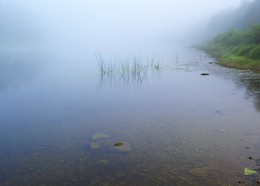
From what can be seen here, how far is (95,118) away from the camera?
53.9 feet

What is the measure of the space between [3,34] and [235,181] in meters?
151

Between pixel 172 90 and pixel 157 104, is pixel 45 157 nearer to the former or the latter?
pixel 157 104

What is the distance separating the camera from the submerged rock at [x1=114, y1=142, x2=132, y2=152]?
38.5ft

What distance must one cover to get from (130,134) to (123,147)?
1697 mm

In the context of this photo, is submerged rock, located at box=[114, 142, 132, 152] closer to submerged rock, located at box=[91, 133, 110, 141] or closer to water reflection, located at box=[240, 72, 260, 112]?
submerged rock, located at box=[91, 133, 110, 141]

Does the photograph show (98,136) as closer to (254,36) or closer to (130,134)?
(130,134)

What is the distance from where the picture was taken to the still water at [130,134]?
9.73 m

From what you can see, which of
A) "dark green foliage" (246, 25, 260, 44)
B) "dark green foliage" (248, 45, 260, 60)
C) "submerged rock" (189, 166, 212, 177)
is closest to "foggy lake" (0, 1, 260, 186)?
"submerged rock" (189, 166, 212, 177)

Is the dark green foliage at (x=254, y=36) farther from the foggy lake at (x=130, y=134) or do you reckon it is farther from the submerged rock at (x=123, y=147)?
the submerged rock at (x=123, y=147)

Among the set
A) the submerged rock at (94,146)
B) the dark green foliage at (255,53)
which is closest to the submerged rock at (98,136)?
the submerged rock at (94,146)

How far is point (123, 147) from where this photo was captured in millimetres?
11953

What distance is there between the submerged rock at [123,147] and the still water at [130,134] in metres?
0.04

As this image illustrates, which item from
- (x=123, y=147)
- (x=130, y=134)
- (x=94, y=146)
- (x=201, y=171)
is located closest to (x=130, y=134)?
A: (x=130, y=134)

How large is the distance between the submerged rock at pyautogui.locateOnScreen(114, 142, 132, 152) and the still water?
43mm
